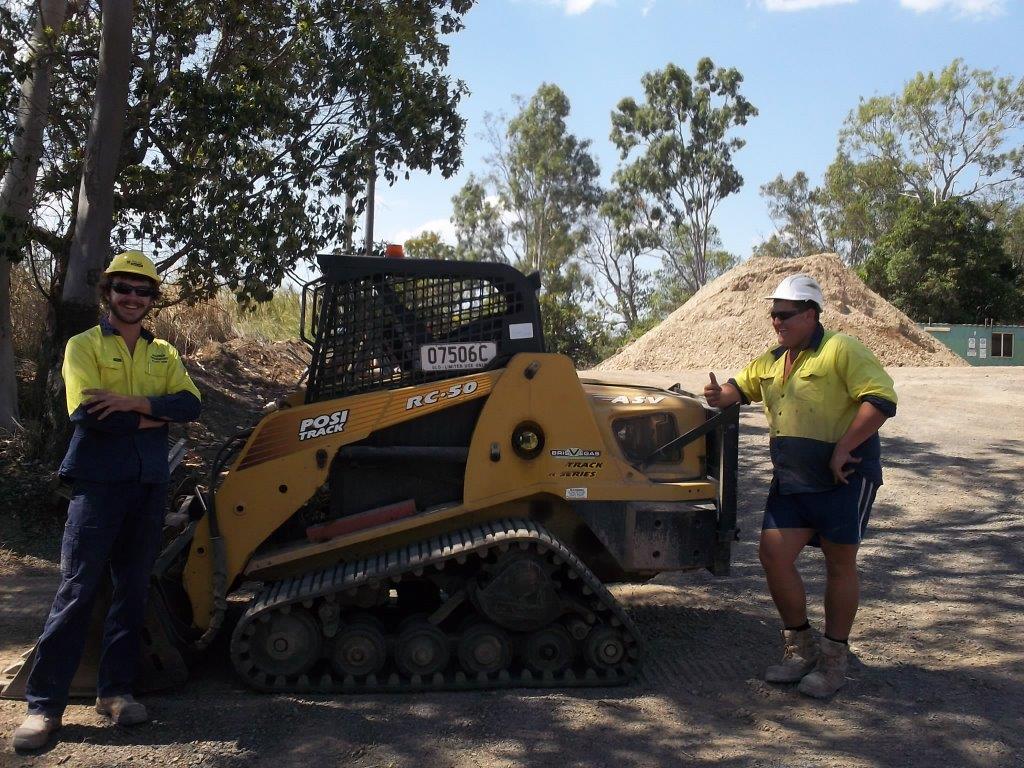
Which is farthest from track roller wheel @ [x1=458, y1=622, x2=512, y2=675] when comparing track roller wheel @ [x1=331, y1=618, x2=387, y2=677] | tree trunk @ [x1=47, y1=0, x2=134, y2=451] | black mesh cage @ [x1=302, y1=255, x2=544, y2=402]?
tree trunk @ [x1=47, y1=0, x2=134, y2=451]

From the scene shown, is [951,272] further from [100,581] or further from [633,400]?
[100,581]

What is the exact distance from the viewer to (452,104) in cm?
1023

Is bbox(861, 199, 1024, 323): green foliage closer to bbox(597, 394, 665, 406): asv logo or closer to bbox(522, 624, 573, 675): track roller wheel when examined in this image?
bbox(597, 394, 665, 406): asv logo

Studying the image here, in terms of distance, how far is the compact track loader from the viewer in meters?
4.68

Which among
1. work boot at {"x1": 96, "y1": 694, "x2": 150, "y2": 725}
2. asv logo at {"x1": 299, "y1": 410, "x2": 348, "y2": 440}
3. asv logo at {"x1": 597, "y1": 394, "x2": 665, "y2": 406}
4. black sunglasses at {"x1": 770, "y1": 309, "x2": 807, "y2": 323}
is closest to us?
work boot at {"x1": 96, "y1": 694, "x2": 150, "y2": 725}

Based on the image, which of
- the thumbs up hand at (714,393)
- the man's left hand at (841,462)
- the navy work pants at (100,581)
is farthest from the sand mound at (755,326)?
the navy work pants at (100,581)

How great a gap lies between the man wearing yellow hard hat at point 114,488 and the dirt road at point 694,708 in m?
0.23

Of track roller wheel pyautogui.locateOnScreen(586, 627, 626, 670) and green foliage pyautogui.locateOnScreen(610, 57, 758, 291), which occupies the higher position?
green foliage pyautogui.locateOnScreen(610, 57, 758, 291)

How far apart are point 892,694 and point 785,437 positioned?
1.28 meters

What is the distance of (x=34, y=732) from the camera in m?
3.93

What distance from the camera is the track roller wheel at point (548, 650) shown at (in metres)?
4.78

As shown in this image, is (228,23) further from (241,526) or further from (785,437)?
(785,437)

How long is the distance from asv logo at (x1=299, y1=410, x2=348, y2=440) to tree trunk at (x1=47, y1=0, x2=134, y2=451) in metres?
3.96

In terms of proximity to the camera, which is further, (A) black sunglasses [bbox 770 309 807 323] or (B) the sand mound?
(B) the sand mound
